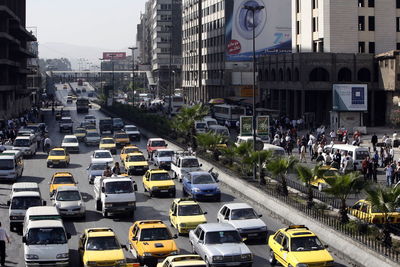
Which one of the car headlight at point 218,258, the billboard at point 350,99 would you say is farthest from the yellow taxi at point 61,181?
the billboard at point 350,99

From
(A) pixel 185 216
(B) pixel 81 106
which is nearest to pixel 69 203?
(A) pixel 185 216


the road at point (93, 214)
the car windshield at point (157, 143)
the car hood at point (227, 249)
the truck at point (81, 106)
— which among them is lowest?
Result: the road at point (93, 214)

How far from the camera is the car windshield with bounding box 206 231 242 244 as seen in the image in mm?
24328

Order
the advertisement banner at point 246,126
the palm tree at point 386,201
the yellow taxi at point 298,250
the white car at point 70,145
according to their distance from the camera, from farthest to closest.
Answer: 1. the white car at point 70,145
2. the advertisement banner at point 246,126
3. the palm tree at point 386,201
4. the yellow taxi at point 298,250

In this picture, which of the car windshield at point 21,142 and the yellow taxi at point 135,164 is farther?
the car windshield at point 21,142

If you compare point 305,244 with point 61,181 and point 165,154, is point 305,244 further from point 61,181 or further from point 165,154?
point 165,154

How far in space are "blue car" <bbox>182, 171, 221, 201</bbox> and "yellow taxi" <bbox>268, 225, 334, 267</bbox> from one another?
12725 mm

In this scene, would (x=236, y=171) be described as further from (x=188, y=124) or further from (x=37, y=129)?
(x=37, y=129)

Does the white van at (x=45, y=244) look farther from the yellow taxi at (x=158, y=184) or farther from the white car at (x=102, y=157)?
the white car at (x=102, y=157)

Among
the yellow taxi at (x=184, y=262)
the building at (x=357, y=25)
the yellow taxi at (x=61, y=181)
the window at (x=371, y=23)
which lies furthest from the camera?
the window at (x=371, y=23)

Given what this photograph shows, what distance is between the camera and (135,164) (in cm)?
4697

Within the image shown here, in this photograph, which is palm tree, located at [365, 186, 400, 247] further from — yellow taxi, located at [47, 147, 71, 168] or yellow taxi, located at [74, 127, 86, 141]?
yellow taxi, located at [74, 127, 86, 141]

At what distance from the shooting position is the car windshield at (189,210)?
29.6 m

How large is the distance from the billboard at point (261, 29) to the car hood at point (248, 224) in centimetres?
10133
